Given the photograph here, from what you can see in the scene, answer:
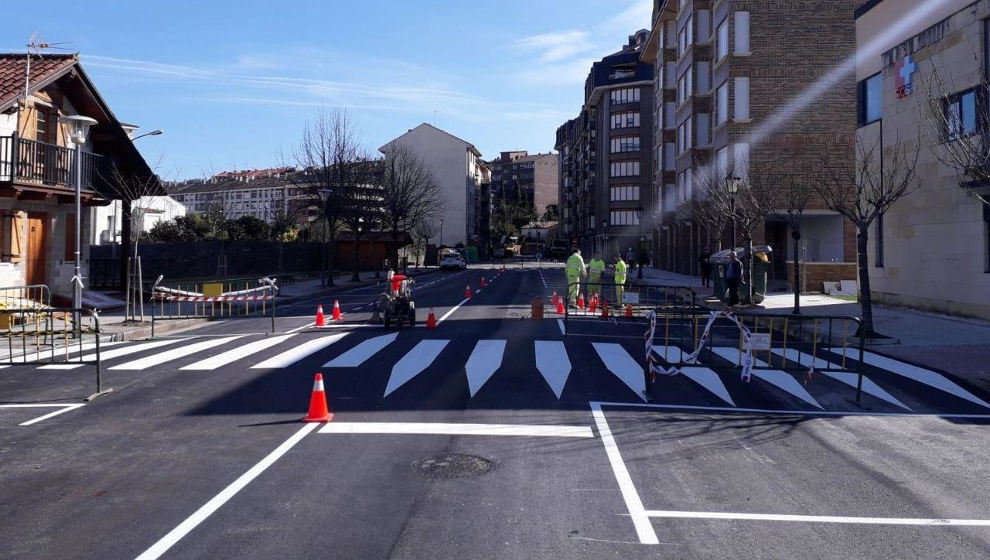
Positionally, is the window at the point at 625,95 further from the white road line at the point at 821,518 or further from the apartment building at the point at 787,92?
the white road line at the point at 821,518

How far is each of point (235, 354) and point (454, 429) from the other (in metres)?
6.94

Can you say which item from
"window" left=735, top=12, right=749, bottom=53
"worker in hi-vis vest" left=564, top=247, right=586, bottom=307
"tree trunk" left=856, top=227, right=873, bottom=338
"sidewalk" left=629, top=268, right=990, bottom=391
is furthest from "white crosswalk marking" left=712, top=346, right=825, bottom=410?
"window" left=735, top=12, right=749, bottom=53

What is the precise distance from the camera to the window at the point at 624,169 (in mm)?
85750

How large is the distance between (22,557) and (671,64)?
2041 inches

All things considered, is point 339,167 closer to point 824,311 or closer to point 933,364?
point 824,311

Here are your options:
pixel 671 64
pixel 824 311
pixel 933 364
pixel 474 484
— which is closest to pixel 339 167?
pixel 671 64

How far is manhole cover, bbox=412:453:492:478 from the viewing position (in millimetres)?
6766

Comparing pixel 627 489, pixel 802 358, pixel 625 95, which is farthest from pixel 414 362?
pixel 625 95

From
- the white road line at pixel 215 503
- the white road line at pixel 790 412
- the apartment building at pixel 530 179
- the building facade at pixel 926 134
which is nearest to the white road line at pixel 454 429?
the white road line at pixel 215 503

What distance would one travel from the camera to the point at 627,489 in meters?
6.39

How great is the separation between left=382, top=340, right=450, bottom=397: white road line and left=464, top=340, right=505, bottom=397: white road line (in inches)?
26.8

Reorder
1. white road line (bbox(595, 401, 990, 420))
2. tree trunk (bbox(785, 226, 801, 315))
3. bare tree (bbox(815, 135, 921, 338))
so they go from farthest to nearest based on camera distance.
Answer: tree trunk (bbox(785, 226, 801, 315))
bare tree (bbox(815, 135, 921, 338))
white road line (bbox(595, 401, 990, 420))

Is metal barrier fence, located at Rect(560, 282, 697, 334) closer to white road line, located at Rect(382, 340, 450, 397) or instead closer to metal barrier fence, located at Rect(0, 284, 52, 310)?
white road line, located at Rect(382, 340, 450, 397)

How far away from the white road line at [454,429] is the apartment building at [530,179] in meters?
155
